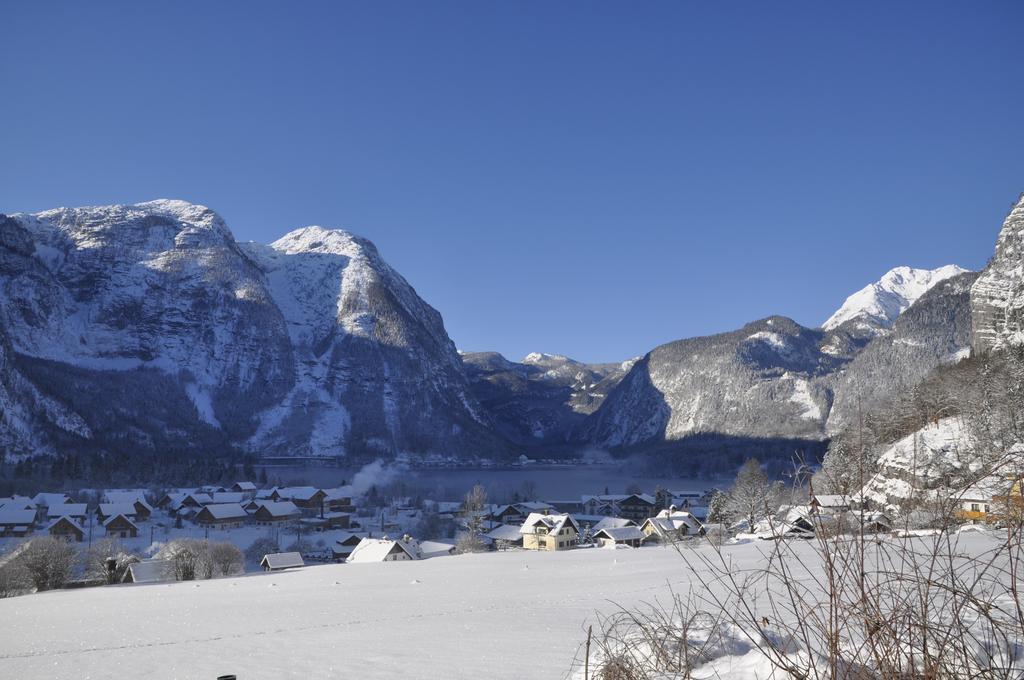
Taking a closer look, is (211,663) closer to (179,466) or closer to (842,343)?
(179,466)

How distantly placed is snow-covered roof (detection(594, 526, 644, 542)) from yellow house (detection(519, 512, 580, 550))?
2010 millimetres

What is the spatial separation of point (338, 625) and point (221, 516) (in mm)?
47729

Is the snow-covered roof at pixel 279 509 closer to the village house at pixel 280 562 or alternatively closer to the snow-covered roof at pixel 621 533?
the village house at pixel 280 562

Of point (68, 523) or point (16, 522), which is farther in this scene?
point (16, 522)

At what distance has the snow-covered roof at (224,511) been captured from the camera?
5378 cm

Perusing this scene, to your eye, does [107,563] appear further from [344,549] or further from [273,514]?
[273,514]

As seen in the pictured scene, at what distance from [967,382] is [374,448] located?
11950 cm

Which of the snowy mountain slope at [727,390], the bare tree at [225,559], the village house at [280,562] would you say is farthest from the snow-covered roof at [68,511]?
the snowy mountain slope at [727,390]

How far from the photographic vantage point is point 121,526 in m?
48.4

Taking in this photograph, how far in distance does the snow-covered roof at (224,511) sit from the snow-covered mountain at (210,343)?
208ft

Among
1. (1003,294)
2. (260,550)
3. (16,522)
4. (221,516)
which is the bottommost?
(221,516)

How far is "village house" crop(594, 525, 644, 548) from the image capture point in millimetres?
36781

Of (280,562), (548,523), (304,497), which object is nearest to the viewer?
(280,562)

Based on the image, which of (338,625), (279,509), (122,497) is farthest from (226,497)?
(338,625)
